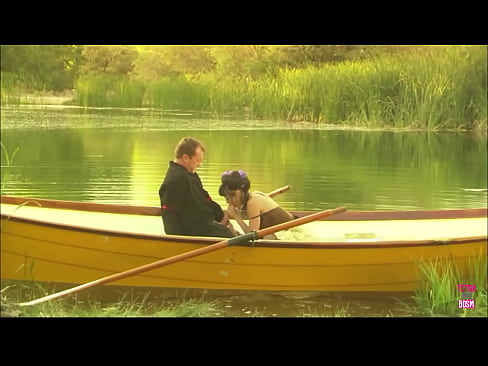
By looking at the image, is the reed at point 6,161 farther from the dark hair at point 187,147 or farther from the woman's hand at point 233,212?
the woman's hand at point 233,212

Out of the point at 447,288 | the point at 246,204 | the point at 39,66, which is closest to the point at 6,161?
the point at 39,66

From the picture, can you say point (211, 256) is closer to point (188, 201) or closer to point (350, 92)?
point (188, 201)

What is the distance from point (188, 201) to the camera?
6.15 m

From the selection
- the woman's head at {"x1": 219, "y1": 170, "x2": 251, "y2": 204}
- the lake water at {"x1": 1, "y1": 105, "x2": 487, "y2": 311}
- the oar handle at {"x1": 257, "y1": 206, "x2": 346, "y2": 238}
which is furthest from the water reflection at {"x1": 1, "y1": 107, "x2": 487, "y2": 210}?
the oar handle at {"x1": 257, "y1": 206, "x2": 346, "y2": 238}

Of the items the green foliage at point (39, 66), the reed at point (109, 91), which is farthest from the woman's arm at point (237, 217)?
the green foliage at point (39, 66)

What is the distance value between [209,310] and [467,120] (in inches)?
84.9

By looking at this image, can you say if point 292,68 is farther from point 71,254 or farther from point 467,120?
point 71,254

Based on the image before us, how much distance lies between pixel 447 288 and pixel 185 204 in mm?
1687

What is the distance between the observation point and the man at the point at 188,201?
6.07 metres

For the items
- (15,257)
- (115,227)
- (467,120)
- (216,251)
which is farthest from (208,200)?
(467,120)

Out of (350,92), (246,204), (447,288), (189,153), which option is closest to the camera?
(447,288)

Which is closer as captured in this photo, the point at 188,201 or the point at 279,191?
the point at 188,201

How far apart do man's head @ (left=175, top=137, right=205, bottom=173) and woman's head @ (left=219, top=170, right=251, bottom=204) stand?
0.72 feet

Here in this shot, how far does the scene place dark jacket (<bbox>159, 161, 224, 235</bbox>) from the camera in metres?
6.08
